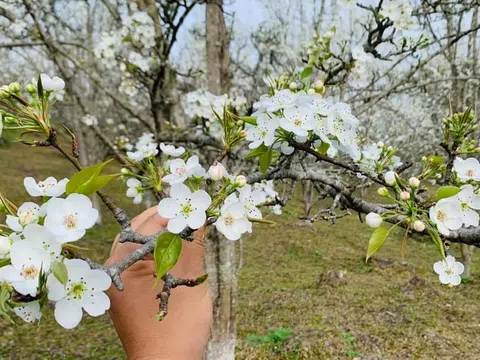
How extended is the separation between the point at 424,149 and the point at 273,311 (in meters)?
7.13

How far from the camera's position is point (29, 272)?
2.16 feet

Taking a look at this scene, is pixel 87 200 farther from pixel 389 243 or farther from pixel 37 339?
pixel 389 243

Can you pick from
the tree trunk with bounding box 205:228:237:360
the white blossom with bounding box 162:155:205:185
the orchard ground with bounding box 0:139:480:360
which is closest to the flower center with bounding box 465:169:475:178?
the white blossom with bounding box 162:155:205:185

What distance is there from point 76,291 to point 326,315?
539 cm

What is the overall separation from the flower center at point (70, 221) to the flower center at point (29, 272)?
71 mm

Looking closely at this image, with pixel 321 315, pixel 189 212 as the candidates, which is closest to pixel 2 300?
pixel 189 212

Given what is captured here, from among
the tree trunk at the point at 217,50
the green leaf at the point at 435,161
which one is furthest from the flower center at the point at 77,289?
the tree trunk at the point at 217,50

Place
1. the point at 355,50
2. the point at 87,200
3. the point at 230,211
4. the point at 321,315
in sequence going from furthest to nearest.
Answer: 1. the point at 321,315
2. the point at 355,50
3. the point at 230,211
4. the point at 87,200

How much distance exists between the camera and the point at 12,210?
0.83 meters

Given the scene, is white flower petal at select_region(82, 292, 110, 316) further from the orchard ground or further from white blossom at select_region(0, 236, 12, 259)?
the orchard ground

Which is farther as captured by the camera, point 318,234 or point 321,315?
point 318,234

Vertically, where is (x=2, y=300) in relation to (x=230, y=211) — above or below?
below

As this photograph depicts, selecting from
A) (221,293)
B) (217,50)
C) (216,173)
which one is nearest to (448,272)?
(216,173)

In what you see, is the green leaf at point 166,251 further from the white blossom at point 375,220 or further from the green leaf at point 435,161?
the green leaf at point 435,161
